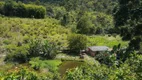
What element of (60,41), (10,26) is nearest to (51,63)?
(60,41)

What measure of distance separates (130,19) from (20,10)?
166ft

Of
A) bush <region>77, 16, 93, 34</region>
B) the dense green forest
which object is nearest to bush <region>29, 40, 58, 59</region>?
the dense green forest

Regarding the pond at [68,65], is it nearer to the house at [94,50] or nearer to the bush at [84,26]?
the house at [94,50]

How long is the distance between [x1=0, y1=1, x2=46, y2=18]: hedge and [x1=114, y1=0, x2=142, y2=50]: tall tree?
48816 millimetres

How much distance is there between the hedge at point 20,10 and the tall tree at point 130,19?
160 ft

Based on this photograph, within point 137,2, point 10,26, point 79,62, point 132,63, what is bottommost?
point 79,62

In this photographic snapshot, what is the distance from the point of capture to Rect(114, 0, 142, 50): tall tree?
2691 cm

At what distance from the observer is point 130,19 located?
27469 millimetres

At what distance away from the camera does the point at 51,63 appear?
40125 millimetres

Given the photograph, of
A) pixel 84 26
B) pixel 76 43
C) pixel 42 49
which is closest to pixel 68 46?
pixel 76 43

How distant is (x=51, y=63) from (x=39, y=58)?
8.05ft

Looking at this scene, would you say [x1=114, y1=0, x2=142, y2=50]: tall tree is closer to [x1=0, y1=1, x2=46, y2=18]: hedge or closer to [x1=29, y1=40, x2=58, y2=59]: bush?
[x1=29, y1=40, x2=58, y2=59]: bush

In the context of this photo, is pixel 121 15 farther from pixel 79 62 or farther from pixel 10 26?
pixel 10 26

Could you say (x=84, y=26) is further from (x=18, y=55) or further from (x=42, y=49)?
(x=18, y=55)
